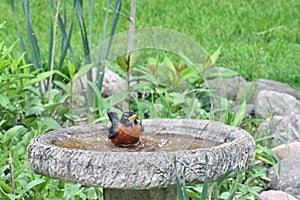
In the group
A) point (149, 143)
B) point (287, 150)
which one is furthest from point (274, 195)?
point (149, 143)

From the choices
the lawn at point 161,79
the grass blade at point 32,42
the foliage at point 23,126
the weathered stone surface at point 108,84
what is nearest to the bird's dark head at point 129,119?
the lawn at point 161,79

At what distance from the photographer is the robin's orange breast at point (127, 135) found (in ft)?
9.70

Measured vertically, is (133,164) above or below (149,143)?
above

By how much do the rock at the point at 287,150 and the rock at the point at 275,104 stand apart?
649mm

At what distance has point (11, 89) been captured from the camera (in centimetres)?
451

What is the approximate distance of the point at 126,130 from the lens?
2.96m

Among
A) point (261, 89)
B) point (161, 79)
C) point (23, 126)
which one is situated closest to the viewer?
point (23, 126)

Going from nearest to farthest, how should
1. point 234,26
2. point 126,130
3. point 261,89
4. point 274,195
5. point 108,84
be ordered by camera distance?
point 126,130
point 274,195
point 108,84
point 261,89
point 234,26

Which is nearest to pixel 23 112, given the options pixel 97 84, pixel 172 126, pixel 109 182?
pixel 97 84

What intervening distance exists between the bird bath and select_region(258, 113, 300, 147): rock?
5.03ft

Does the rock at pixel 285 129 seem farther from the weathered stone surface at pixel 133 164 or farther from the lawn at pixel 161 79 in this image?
the weathered stone surface at pixel 133 164

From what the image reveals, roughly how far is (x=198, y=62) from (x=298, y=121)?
1.46 m

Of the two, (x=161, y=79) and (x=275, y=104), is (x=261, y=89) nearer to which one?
(x=275, y=104)

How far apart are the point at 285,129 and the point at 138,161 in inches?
89.7
